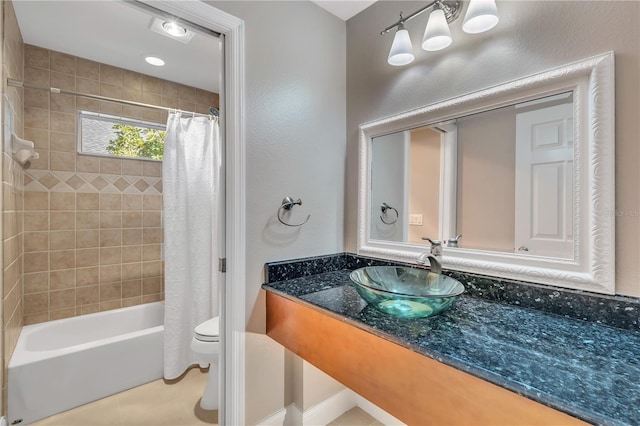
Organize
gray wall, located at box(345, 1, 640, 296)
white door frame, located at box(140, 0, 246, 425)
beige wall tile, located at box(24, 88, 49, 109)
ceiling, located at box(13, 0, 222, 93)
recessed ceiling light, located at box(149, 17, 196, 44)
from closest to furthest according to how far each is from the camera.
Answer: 1. gray wall, located at box(345, 1, 640, 296)
2. white door frame, located at box(140, 0, 246, 425)
3. ceiling, located at box(13, 0, 222, 93)
4. recessed ceiling light, located at box(149, 17, 196, 44)
5. beige wall tile, located at box(24, 88, 49, 109)

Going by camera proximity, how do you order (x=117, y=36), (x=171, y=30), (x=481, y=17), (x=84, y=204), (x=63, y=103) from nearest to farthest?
(x=481, y=17), (x=171, y=30), (x=117, y=36), (x=63, y=103), (x=84, y=204)

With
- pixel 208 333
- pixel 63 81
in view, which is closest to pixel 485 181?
pixel 208 333

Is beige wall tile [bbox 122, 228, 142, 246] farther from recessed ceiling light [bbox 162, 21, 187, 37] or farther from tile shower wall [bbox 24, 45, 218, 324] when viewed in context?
recessed ceiling light [bbox 162, 21, 187, 37]

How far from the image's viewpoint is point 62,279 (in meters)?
2.19

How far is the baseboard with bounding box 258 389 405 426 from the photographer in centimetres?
145

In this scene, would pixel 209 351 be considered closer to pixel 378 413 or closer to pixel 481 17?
pixel 378 413

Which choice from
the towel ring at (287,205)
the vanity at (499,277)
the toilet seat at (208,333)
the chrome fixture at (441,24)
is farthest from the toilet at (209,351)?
the chrome fixture at (441,24)

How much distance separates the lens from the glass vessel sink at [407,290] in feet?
3.11

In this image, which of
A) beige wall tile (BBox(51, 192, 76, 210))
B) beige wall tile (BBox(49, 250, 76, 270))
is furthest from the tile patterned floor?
beige wall tile (BBox(51, 192, 76, 210))

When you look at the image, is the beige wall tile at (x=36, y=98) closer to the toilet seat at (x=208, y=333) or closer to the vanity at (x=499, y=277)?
the toilet seat at (x=208, y=333)

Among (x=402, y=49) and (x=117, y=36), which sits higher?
(x=117, y=36)

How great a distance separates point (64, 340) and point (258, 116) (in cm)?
232

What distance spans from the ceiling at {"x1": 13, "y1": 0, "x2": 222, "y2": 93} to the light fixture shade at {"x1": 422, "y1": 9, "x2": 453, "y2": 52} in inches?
42.1

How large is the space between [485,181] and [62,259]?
2.93 metres
